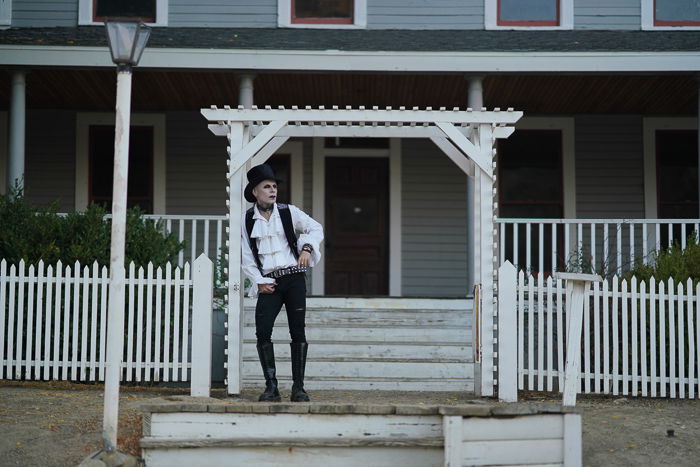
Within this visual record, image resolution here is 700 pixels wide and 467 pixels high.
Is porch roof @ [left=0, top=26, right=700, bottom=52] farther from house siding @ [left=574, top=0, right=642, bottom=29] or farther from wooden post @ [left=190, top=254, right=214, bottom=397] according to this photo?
wooden post @ [left=190, top=254, right=214, bottom=397]

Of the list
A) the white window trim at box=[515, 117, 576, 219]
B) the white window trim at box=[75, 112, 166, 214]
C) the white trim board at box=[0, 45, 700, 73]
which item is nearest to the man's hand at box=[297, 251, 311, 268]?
the white trim board at box=[0, 45, 700, 73]

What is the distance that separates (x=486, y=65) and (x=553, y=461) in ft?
20.4

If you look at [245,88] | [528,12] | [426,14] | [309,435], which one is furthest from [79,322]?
[528,12]

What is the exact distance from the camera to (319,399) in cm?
741

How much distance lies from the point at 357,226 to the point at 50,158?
471 cm

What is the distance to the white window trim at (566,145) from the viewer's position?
12.7 metres

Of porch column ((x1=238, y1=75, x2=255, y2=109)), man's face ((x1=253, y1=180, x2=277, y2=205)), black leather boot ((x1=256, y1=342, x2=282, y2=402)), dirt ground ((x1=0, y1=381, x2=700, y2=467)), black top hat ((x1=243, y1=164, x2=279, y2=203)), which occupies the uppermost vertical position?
porch column ((x1=238, y1=75, x2=255, y2=109))

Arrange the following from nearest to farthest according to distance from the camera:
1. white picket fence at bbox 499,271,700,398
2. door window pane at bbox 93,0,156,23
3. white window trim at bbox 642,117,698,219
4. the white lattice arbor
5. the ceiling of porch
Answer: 1. the white lattice arbor
2. white picket fence at bbox 499,271,700,398
3. the ceiling of porch
4. door window pane at bbox 93,0,156,23
5. white window trim at bbox 642,117,698,219

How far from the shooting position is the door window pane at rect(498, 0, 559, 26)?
11945 millimetres

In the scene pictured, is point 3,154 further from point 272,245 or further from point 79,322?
point 272,245

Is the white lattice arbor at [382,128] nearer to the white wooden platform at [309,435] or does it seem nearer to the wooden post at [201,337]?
the wooden post at [201,337]

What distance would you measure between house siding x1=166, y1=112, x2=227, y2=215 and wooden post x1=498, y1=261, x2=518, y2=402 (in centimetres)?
609

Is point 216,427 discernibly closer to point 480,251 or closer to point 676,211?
point 480,251

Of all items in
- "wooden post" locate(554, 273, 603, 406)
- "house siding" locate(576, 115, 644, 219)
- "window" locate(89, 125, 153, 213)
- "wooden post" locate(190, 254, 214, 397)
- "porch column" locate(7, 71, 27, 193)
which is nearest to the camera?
"wooden post" locate(554, 273, 603, 406)
